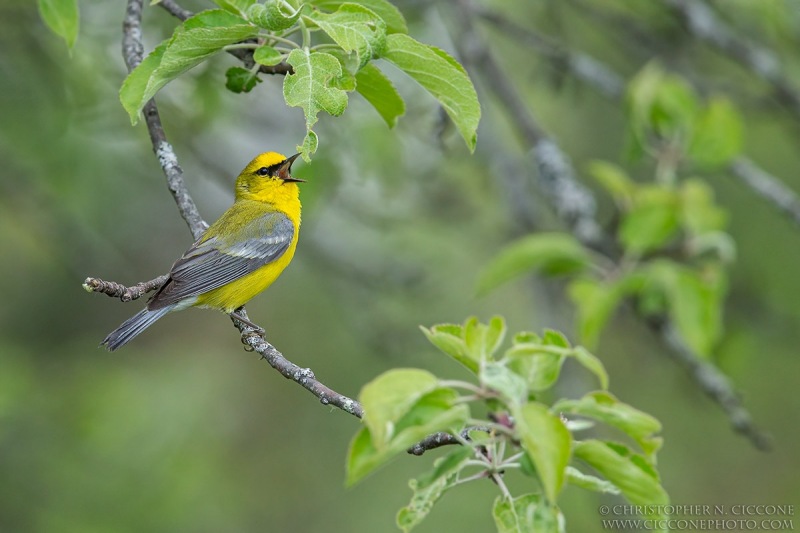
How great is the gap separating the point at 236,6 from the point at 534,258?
2.64 meters

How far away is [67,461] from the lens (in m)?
5.59

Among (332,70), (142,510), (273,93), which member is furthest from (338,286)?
(332,70)

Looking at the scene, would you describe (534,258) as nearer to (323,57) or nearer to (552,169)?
(552,169)

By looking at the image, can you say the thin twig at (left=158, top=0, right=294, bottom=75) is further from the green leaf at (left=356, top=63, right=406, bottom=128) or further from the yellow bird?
the yellow bird

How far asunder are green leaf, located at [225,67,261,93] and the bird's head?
2.09 m

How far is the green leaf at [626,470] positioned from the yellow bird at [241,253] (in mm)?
2504

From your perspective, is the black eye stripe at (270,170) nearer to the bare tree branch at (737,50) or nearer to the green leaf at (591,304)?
the green leaf at (591,304)

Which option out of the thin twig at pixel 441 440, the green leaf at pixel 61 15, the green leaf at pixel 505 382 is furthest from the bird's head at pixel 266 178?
the green leaf at pixel 505 382

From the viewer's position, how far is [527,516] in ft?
7.02

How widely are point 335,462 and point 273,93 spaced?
4399 mm

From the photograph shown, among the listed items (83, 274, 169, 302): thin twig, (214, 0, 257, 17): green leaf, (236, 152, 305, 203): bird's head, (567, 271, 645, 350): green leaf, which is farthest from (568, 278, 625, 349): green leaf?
(214, 0, 257, 17): green leaf

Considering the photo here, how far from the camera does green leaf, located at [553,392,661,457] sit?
2006 millimetres

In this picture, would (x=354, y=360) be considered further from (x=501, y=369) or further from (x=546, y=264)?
(x=501, y=369)

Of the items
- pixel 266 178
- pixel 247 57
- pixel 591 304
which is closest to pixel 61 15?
pixel 247 57
